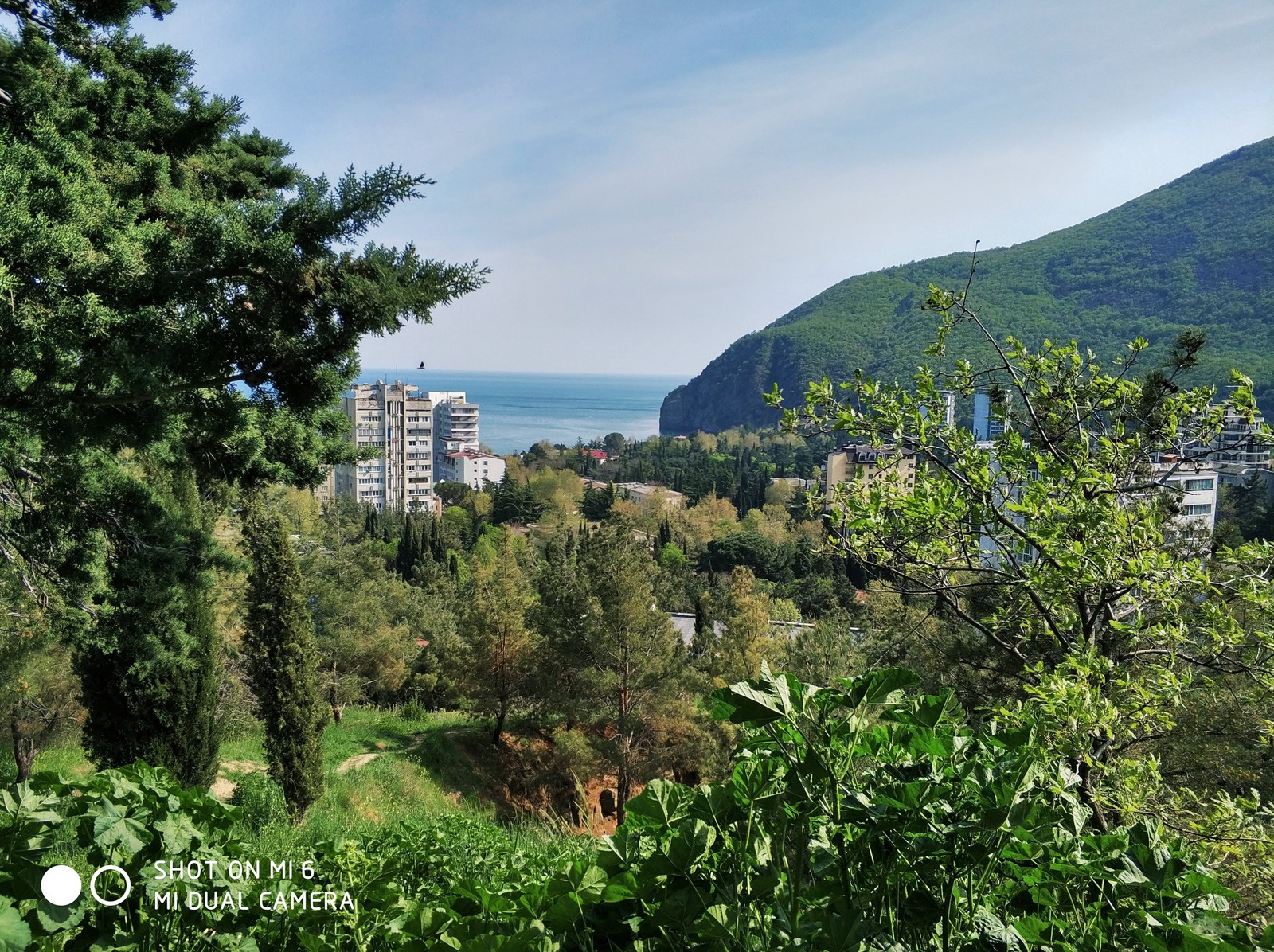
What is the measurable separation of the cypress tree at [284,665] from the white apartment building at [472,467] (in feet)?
211

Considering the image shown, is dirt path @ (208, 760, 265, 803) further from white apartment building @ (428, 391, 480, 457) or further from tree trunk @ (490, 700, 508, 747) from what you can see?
white apartment building @ (428, 391, 480, 457)

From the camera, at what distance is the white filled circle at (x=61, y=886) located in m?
0.92

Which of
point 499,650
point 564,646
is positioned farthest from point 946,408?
point 499,650

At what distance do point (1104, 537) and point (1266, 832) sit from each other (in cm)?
89

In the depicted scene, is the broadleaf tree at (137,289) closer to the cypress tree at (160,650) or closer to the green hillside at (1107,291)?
the cypress tree at (160,650)

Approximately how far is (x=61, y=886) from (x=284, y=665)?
972cm

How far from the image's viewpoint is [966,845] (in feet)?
2.64

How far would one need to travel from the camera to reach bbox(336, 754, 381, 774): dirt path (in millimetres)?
12105

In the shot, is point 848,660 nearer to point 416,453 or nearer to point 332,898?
point 332,898

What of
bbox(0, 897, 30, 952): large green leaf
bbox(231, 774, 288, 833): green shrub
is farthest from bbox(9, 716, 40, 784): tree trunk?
bbox(0, 897, 30, 952): large green leaf

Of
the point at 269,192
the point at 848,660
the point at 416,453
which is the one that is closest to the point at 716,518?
the point at 416,453

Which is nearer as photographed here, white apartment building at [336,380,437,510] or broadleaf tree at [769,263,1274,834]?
broadleaf tree at [769,263,1274,834]

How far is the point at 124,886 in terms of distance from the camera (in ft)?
3.41

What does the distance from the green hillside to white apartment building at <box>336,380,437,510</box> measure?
90.7 ft
